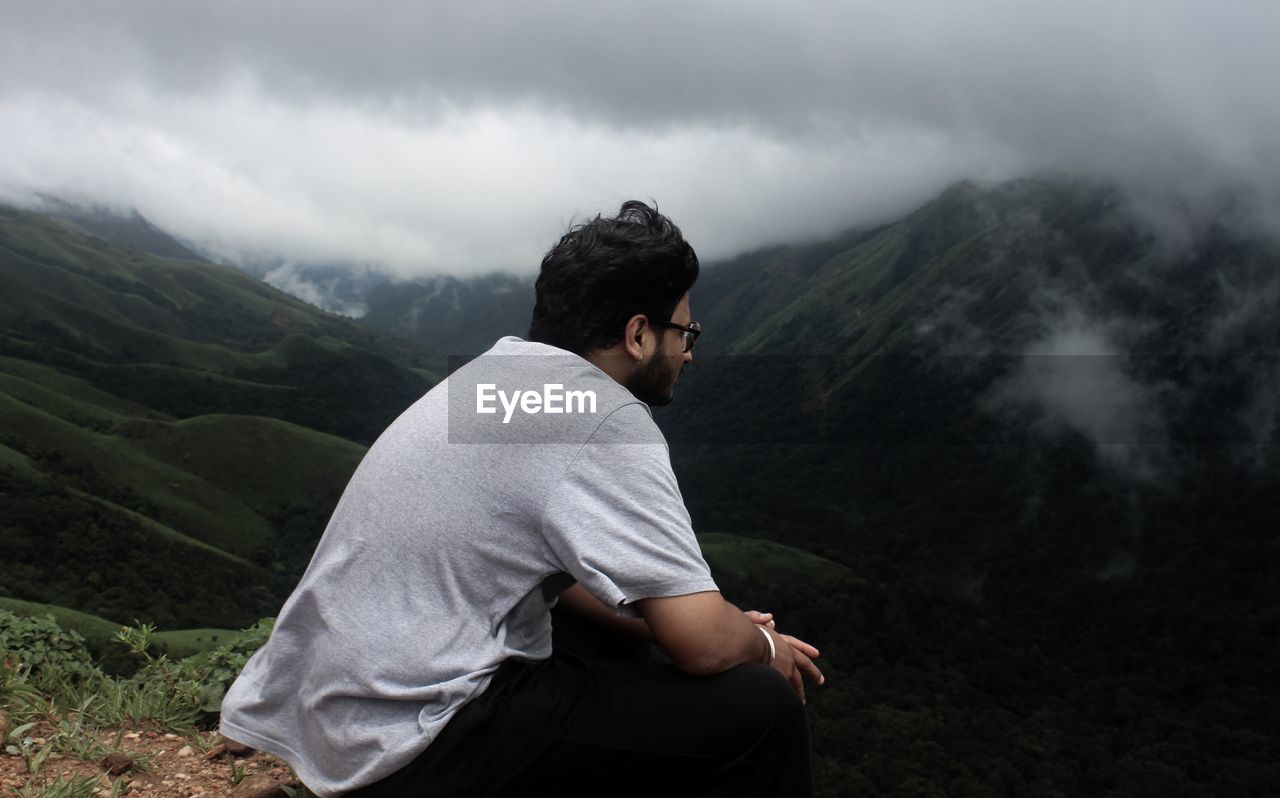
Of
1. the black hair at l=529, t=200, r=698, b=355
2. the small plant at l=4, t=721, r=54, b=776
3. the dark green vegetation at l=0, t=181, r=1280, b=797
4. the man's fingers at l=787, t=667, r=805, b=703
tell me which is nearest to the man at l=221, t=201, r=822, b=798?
the black hair at l=529, t=200, r=698, b=355

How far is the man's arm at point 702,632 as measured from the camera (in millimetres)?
2725

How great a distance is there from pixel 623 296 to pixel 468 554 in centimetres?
108

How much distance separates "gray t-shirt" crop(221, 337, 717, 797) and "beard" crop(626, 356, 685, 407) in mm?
424

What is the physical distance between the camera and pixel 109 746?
4.71m

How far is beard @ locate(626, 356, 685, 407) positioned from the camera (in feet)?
11.0

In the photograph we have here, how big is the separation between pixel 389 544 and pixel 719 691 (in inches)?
45.2

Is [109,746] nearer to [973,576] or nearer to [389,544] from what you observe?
[389,544]

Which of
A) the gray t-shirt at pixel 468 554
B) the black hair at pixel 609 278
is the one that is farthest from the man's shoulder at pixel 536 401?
the black hair at pixel 609 278

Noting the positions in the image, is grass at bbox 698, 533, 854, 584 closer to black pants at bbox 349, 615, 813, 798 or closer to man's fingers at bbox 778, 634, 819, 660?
man's fingers at bbox 778, 634, 819, 660

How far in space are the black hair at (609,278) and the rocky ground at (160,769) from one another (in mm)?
2820

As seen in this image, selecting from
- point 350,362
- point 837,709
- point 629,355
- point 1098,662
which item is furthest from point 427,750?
point 350,362

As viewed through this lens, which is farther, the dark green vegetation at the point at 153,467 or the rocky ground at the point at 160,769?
the dark green vegetation at the point at 153,467

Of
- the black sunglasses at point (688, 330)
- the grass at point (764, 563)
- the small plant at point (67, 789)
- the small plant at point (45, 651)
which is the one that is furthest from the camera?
the grass at point (764, 563)

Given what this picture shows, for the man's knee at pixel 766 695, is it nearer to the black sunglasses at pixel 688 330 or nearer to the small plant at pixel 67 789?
the black sunglasses at pixel 688 330
